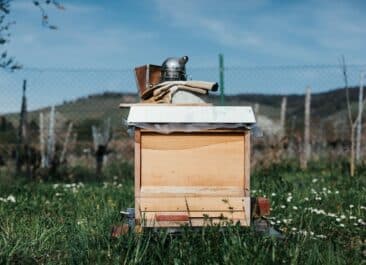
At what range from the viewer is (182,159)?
4.63 metres

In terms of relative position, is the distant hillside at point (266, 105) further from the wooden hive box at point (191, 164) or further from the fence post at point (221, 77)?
the wooden hive box at point (191, 164)

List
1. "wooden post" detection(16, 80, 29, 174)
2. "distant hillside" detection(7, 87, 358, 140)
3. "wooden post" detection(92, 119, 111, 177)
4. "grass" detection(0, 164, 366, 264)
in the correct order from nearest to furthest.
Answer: "grass" detection(0, 164, 366, 264)
"wooden post" detection(16, 80, 29, 174)
"wooden post" detection(92, 119, 111, 177)
"distant hillside" detection(7, 87, 358, 140)

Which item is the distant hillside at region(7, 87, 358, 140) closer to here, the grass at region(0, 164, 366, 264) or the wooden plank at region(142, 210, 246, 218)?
the grass at region(0, 164, 366, 264)

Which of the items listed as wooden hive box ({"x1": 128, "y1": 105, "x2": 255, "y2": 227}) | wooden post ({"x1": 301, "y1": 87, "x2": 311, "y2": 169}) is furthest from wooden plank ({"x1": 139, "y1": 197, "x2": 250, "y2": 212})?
wooden post ({"x1": 301, "y1": 87, "x2": 311, "y2": 169})

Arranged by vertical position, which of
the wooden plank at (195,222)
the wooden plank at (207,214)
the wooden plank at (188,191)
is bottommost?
the wooden plank at (195,222)

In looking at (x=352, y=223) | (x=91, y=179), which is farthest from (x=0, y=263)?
(x=91, y=179)

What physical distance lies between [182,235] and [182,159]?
546 mm

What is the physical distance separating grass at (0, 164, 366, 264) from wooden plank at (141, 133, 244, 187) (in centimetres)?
37

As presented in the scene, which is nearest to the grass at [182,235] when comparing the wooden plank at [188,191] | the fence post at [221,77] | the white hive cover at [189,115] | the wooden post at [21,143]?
the wooden plank at [188,191]

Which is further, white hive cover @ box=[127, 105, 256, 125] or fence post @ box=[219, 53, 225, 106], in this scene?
fence post @ box=[219, 53, 225, 106]

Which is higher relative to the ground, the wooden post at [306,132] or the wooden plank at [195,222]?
the wooden post at [306,132]

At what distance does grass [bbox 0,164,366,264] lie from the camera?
419 cm

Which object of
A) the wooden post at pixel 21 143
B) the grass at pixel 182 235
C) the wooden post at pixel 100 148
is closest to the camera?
the grass at pixel 182 235

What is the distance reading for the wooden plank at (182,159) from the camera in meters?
4.63
